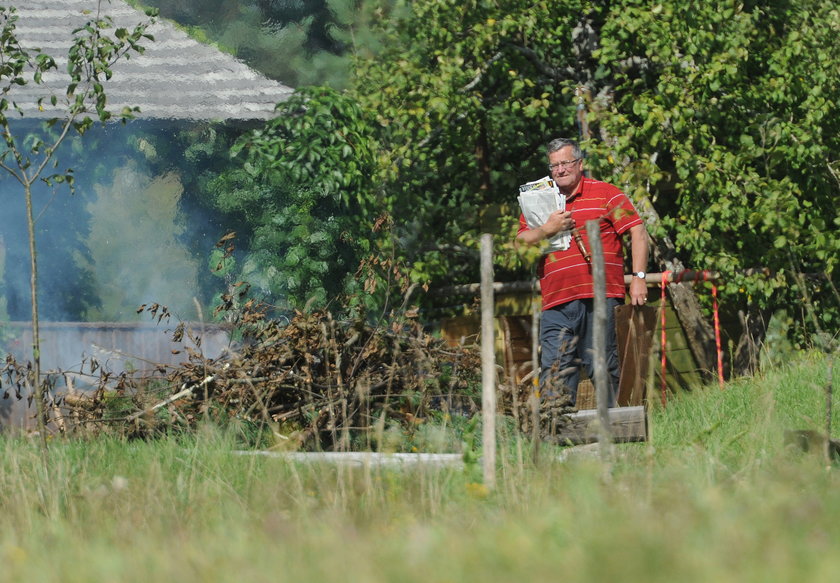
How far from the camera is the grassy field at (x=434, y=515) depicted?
2.67 m

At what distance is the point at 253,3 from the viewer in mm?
23938

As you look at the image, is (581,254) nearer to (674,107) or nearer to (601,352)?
(601,352)

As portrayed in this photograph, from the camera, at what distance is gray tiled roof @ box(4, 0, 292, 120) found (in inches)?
378

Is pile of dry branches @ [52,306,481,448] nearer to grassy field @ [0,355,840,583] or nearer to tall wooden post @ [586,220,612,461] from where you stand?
grassy field @ [0,355,840,583]

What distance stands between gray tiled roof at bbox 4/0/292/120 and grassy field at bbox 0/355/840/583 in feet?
12.9

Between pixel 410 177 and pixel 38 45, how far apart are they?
11.8ft

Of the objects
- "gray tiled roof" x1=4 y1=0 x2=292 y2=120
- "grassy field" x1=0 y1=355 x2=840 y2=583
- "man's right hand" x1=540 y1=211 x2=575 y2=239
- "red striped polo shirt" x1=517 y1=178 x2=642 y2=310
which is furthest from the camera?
"gray tiled roof" x1=4 y1=0 x2=292 y2=120

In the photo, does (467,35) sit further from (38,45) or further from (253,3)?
(253,3)

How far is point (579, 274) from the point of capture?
21.3 feet

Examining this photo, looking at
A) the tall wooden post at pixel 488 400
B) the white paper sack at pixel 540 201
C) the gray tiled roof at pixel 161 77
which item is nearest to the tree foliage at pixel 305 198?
the gray tiled roof at pixel 161 77

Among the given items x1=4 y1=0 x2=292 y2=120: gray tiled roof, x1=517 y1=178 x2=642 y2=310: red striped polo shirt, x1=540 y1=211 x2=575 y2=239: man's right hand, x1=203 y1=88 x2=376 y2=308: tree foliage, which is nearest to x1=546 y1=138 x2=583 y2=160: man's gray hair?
x1=517 y1=178 x2=642 y2=310: red striped polo shirt

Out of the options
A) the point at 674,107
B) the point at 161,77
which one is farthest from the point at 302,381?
the point at 161,77

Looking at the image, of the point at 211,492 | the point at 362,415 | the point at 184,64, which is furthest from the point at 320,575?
the point at 184,64

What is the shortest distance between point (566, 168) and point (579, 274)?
61 cm
